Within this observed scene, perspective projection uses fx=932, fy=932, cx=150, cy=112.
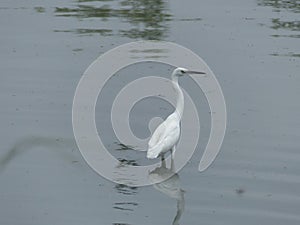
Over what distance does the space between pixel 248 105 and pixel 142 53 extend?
275cm

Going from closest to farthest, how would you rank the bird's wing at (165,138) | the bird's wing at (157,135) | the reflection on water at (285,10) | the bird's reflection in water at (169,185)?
the bird's reflection in water at (169,185), the bird's wing at (165,138), the bird's wing at (157,135), the reflection on water at (285,10)

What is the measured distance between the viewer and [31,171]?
380 inches

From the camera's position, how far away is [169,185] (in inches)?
376

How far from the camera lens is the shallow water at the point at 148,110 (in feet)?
28.6

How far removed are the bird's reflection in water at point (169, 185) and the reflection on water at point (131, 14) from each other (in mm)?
5368

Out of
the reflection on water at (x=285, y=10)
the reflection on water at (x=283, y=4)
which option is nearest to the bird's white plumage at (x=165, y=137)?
the reflection on water at (x=285, y=10)

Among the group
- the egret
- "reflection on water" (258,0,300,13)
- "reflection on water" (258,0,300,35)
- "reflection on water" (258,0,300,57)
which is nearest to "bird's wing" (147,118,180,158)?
the egret

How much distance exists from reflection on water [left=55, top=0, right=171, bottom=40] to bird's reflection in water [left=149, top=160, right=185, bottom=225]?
17.6 ft

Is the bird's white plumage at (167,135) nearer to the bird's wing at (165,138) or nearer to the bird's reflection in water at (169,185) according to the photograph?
the bird's wing at (165,138)

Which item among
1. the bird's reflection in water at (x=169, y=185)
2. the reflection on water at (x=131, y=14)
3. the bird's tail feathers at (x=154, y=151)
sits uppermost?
the bird's tail feathers at (x=154, y=151)

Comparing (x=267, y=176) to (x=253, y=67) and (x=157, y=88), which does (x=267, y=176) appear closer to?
(x=157, y=88)

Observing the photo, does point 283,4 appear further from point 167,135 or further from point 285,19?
point 167,135

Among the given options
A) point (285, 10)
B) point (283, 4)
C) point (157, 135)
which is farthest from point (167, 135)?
point (283, 4)

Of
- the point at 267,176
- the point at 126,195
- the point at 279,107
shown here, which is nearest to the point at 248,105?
the point at 279,107
